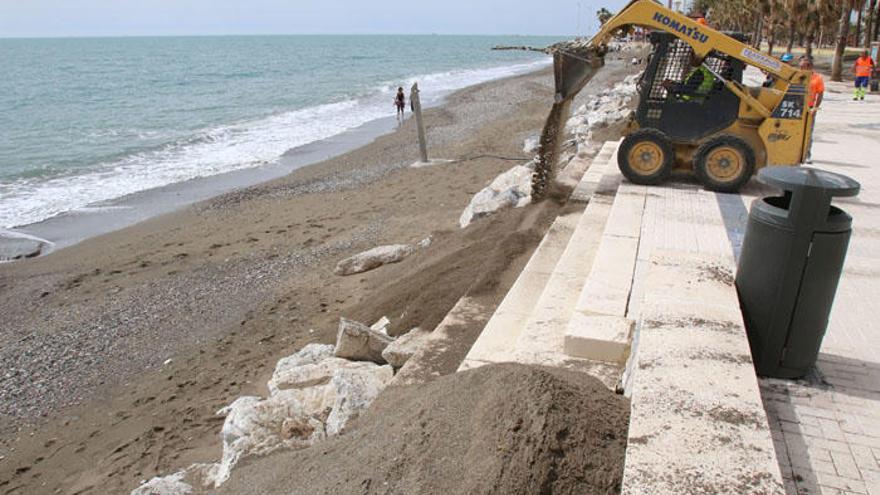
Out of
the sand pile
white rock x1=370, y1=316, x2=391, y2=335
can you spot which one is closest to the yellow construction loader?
white rock x1=370, y1=316, x2=391, y2=335

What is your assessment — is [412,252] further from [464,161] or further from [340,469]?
[464,161]

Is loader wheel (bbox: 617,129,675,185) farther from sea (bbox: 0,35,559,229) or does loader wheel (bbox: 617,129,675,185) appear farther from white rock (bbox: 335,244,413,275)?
sea (bbox: 0,35,559,229)

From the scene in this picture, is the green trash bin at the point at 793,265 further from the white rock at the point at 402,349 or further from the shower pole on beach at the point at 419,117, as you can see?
the shower pole on beach at the point at 419,117

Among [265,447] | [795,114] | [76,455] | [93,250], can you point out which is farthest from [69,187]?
[795,114]

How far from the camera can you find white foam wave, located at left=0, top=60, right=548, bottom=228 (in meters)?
16.1

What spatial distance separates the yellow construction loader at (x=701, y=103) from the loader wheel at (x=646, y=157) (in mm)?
14

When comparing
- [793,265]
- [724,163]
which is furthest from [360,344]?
[724,163]

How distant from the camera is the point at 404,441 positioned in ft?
9.90

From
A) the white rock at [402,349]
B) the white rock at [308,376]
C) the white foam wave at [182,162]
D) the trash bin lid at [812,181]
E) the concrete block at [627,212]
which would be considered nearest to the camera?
the trash bin lid at [812,181]

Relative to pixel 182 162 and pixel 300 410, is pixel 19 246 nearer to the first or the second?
pixel 182 162

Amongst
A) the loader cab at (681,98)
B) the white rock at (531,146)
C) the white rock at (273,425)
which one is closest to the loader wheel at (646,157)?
the loader cab at (681,98)

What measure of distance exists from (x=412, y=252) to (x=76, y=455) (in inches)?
201

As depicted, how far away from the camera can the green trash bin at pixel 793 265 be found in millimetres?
3633

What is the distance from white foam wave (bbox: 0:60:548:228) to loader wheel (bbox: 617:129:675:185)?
42.9 feet
